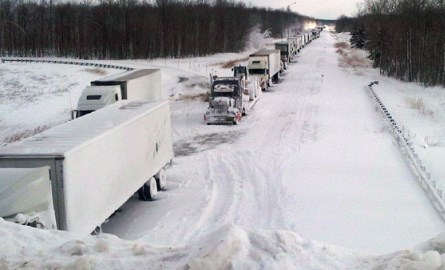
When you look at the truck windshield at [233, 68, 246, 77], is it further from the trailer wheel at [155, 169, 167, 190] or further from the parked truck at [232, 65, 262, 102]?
the trailer wheel at [155, 169, 167, 190]

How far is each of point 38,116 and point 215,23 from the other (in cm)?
6739

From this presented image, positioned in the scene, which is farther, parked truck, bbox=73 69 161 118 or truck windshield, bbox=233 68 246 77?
truck windshield, bbox=233 68 246 77

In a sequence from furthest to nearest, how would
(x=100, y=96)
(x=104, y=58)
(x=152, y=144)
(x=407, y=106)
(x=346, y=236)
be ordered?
1. (x=104, y=58)
2. (x=407, y=106)
3. (x=100, y=96)
4. (x=152, y=144)
5. (x=346, y=236)

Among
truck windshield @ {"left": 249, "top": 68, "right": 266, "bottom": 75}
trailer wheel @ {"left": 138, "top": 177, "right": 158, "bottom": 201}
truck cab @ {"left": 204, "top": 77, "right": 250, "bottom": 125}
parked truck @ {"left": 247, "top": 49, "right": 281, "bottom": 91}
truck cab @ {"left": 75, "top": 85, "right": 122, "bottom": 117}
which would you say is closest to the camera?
trailer wheel @ {"left": 138, "top": 177, "right": 158, "bottom": 201}

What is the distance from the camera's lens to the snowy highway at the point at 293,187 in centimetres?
1298

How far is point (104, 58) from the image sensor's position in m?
85.1

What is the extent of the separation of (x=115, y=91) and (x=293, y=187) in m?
10.3

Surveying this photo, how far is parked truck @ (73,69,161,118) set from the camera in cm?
2239

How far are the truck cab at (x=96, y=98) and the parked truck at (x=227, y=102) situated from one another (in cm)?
569

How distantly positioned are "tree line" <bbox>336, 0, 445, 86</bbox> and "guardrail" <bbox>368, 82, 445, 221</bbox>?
750 inches

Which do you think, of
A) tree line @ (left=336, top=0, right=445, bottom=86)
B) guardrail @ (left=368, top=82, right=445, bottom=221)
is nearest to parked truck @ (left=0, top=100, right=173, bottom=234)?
guardrail @ (left=368, top=82, right=445, bottom=221)

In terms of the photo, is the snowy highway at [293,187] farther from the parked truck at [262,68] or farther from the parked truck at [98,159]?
the parked truck at [262,68]

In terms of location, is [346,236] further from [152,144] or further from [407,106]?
[407,106]

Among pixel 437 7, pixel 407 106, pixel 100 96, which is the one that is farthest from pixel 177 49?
pixel 100 96
